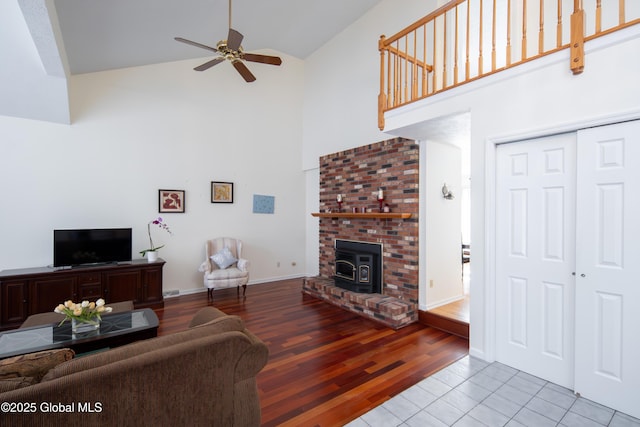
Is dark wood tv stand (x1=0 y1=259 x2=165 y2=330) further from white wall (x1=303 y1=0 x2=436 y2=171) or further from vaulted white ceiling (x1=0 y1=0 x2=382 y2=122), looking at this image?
white wall (x1=303 y1=0 x2=436 y2=171)

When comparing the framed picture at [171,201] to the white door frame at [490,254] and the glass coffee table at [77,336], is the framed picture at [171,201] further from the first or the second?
the white door frame at [490,254]

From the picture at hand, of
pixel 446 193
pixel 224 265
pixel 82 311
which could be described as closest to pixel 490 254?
pixel 446 193

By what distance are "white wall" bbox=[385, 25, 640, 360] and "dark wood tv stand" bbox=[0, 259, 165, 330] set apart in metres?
4.12

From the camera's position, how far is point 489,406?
2.17 m

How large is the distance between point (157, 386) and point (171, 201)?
162 inches

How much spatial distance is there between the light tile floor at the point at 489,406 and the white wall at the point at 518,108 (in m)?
0.46

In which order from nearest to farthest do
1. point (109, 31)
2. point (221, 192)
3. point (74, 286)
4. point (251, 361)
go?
point (251, 361) < point (109, 31) < point (74, 286) < point (221, 192)

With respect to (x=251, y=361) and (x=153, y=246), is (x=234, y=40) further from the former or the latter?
(x=153, y=246)

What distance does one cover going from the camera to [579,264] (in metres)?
2.29

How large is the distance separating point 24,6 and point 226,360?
2836 mm

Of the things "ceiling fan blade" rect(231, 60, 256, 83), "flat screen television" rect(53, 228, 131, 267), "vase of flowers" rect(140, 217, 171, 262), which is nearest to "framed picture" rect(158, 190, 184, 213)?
"vase of flowers" rect(140, 217, 171, 262)

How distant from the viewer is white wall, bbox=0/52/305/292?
395 cm

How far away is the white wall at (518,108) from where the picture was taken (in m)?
2.08

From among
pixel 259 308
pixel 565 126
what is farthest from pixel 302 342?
pixel 565 126
